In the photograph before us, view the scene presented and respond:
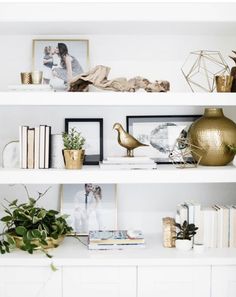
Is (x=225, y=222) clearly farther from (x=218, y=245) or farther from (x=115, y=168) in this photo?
(x=115, y=168)

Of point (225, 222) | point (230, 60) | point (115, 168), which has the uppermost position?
point (230, 60)

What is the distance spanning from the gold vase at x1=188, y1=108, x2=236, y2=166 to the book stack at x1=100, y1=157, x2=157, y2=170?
10.6 inches

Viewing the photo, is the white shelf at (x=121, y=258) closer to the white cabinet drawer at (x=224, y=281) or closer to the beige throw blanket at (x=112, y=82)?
the white cabinet drawer at (x=224, y=281)

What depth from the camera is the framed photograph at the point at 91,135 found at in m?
2.84

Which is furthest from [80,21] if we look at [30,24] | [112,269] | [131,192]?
[112,269]

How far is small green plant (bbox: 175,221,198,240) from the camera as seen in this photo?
2.60m

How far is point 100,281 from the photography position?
2.50 m

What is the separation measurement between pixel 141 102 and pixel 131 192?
58cm

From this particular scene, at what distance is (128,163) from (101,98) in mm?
356

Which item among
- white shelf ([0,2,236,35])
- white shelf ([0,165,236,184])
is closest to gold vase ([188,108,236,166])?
white shelf ([0,165,236,184])

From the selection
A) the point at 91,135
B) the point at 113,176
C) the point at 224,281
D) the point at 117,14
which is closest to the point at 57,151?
the point at 91,135

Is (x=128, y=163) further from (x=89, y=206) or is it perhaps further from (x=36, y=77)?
(x=36, y=77)

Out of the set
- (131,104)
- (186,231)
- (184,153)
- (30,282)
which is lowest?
(30,282)

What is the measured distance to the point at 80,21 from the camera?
255 cm
